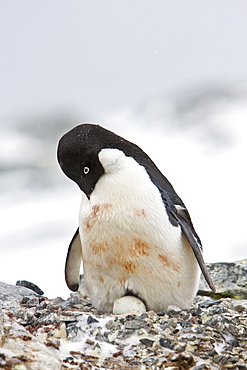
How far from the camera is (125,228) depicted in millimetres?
4465

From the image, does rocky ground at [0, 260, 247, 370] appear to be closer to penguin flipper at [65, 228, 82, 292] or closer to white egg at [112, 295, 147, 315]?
white egg at [112, 295, 147, 315]

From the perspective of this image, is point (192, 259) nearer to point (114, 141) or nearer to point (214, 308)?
point (214, 308)

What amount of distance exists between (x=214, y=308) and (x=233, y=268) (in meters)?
3.45

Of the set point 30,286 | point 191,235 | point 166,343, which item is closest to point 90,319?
point 166,343

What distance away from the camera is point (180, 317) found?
4234 mm

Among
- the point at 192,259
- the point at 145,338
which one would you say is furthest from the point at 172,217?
the point at 145,338

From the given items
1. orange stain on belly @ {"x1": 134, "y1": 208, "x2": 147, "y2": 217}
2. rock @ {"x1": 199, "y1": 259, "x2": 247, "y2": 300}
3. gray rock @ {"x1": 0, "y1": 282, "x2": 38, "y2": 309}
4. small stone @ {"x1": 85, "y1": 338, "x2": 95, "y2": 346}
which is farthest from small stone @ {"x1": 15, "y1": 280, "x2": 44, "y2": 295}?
small stone @ {"x1": 85, "y1": 338, "x2": 95, "y2": 346}

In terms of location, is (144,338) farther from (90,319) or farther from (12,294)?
(12,294)

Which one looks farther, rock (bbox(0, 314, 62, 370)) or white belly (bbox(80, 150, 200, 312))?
white belly (bbox(80, 150, 200, 312))

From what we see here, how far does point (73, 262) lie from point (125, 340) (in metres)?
1.85

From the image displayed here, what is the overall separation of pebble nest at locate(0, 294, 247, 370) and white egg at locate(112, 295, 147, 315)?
0.23 meters

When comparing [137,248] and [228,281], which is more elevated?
[228,281]

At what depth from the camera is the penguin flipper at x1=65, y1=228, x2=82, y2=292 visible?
5.43 m

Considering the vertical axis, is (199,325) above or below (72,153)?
below
